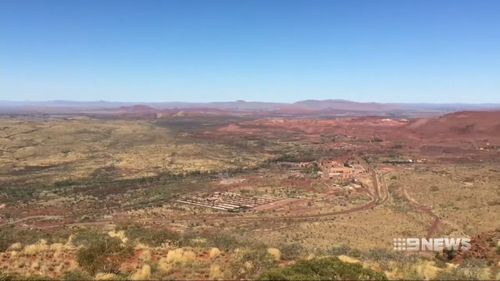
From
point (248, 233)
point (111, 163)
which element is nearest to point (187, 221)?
point (248, 233)

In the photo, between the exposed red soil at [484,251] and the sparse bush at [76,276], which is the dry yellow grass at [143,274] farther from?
the exposed red soil at [484,251]

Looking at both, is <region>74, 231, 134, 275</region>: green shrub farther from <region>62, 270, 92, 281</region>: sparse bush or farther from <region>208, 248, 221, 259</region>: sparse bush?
<region>208, 248, 221, 259</region>: sparse bush

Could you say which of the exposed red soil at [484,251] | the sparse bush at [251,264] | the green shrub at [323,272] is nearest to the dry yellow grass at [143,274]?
the sparse bush at [251,264]

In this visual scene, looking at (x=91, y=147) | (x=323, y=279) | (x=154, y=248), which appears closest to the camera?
(x=323, y=279)

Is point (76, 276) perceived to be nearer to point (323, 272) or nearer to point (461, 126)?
point (323, 272)

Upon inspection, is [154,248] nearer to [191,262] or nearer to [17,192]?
[191,262]

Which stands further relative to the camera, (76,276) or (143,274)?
(76,276)

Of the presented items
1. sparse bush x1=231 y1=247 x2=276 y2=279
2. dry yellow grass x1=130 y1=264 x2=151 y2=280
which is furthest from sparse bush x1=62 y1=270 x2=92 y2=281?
sparse bush x1=231 y1=247 x2=276 y2=279

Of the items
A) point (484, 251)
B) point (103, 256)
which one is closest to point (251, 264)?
point (103, 256)
